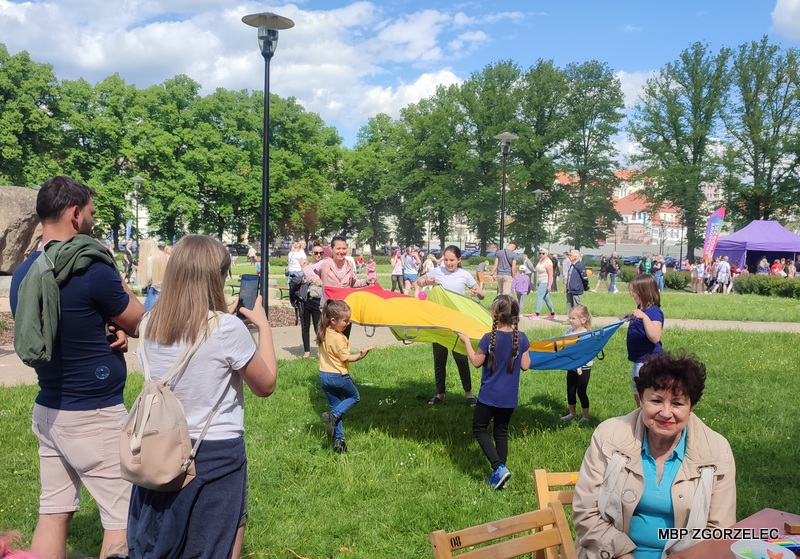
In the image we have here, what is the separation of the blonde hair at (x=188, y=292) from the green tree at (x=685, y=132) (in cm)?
5204

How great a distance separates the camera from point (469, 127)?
55750mm

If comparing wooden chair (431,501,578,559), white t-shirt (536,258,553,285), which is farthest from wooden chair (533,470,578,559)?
white t-shirt (536,258,553,285)

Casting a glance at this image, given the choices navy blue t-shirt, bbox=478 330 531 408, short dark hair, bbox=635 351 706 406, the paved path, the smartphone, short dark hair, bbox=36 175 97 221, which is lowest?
the paved path

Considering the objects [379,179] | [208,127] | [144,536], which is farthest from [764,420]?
[379,179]

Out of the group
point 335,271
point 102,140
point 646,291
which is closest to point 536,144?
point 102,140

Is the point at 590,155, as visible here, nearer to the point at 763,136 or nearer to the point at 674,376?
the point at 763,136

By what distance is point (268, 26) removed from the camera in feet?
32.7

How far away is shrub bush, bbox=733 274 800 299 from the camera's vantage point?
25391 mm

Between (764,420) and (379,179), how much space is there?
5640 centimetres

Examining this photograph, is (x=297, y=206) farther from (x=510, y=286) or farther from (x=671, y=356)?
(x=671, y=356)

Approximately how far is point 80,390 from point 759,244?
38129 millimetres

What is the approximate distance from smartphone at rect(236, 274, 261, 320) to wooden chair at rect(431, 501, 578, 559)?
133 centimetres

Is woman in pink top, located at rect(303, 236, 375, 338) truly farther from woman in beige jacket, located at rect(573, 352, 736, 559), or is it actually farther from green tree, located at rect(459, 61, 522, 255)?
green tree, located at rect(459, 61, 522, 255)

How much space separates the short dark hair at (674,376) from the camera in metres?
2.76
